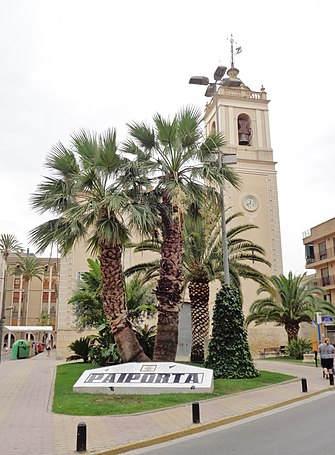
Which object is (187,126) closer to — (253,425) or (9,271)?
(253,425)

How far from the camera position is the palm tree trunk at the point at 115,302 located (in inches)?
617

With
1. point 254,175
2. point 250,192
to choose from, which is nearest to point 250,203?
point 250,192

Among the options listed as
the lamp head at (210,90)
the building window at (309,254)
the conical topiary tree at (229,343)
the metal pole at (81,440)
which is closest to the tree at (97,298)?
the conical topiary tree at (229,343)

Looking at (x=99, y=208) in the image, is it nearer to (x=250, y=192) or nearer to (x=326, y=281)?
(x=250, y=192)

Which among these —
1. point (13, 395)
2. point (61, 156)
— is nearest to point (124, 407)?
point (13, 395)

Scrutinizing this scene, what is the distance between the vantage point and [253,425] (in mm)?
9320

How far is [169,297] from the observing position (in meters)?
15.9

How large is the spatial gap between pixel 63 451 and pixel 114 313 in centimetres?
848

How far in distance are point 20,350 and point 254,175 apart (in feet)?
79.6

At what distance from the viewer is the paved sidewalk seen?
25.1 feet

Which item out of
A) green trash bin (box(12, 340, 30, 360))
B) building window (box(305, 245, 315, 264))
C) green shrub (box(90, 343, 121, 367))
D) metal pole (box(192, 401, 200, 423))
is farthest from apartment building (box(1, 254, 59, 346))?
metal pole (box(192, 401, 200, 423))

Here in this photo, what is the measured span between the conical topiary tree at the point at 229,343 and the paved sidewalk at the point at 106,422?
215cm

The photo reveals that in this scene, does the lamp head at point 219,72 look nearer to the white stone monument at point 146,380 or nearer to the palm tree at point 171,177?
the palm tree at point 171,177

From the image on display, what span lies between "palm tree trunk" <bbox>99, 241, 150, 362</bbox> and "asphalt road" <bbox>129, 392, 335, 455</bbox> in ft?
20.7
